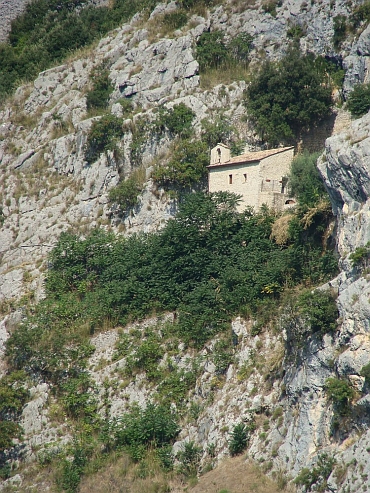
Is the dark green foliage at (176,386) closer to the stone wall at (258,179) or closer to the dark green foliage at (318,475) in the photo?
the dark green foliage at (318,475)

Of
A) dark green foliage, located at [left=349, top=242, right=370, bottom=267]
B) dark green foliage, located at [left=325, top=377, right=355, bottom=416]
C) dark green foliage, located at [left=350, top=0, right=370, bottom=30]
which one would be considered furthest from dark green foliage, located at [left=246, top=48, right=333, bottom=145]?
dark green foliage, located at [left=325, top=377, right=355, bottom=416]

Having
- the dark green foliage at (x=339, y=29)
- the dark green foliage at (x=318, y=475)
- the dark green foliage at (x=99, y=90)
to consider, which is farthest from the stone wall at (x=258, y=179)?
the dark green foliage at (x=318, y=475)

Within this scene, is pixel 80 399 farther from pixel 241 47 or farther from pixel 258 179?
pixel 241 47

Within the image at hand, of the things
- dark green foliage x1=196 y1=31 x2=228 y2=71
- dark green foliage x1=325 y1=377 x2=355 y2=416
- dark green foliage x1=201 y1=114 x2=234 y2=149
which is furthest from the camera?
dark green foliage x1=196 y1=31 x2=228 y2=71

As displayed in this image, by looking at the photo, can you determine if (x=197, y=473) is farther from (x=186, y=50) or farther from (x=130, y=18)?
(x=130, y=18)

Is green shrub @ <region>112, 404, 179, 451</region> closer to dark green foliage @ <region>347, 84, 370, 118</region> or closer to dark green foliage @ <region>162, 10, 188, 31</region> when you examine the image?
dark green foliage @ <region>347, 84, 370, 118</region>

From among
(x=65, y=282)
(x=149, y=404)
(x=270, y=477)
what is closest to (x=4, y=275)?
(x=65, y=282)

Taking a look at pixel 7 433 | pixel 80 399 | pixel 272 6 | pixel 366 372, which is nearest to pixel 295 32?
pixel 272 6
